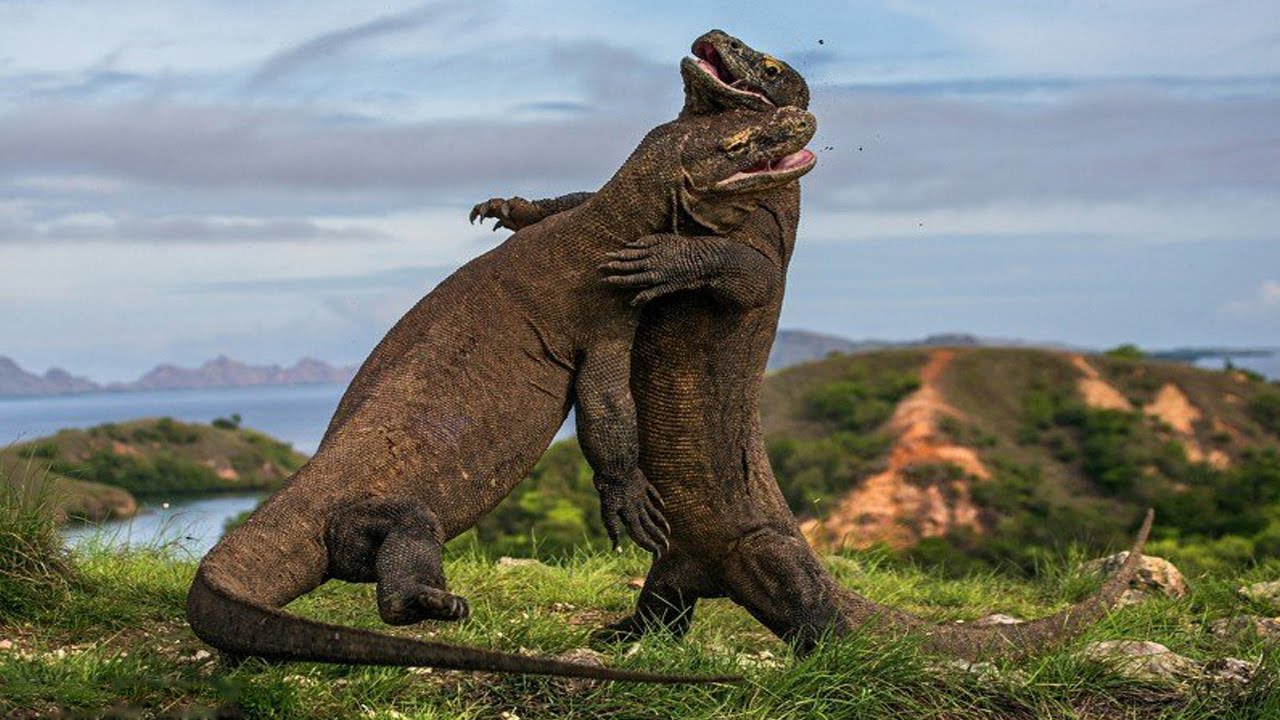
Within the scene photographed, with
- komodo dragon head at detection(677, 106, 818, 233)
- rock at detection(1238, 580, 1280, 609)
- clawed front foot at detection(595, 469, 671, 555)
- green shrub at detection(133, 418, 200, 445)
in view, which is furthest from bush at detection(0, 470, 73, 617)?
green shrub at detection(133, 418, 200, 445)

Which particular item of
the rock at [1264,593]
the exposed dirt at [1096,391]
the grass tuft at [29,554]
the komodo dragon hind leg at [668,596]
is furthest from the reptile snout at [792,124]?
the exposed dirt at [1096,391]

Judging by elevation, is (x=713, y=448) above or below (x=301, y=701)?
above

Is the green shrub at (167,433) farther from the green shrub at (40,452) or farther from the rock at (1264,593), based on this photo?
the rock at (1264,593)

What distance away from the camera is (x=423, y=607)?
5984mm

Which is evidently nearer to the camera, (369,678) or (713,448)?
(369,678)

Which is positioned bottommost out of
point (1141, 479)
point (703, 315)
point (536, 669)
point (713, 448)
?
point (1141, 479)

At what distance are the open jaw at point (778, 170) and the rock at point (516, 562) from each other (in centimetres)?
429

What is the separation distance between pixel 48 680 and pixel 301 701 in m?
1.15

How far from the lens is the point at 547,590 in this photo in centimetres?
992

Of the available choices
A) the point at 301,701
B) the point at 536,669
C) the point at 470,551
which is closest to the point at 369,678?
the point at 301,701

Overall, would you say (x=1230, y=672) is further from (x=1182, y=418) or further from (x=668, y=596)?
(x=1182, y=418)

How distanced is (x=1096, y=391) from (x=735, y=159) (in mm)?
27969

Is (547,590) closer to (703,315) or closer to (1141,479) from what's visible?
(703,315)

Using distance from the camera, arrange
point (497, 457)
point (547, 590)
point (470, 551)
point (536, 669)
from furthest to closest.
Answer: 1. point (470, 551)
2. point (547, 590)
3. point (497, 457)
4. point (536, 669)
